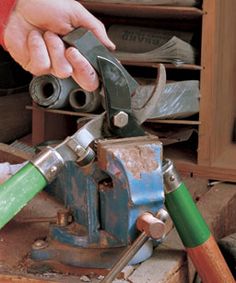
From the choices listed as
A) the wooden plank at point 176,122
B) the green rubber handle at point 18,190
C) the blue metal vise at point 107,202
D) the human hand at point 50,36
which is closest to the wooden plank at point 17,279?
the blue metal vise at point 107,202

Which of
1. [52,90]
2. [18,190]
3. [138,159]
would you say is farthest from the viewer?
[52,90]

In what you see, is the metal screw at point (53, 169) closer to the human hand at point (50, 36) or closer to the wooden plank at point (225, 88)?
the human hand at point (50, 36)

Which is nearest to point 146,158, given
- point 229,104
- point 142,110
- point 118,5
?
point 142,110

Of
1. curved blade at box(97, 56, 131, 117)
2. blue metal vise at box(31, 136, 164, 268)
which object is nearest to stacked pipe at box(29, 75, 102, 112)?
blue metal vise at box(31, 136, 164, 268)

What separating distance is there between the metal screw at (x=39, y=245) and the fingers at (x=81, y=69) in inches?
10.2

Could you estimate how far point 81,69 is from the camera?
853 millimetres

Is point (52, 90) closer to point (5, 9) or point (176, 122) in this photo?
point (176, 122)

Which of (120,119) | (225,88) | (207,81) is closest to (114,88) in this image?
(120,119)

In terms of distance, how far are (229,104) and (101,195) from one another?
0.71 m

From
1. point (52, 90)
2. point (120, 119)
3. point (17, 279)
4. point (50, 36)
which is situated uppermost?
point (50, 36)

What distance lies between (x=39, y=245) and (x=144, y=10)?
641 millimetres

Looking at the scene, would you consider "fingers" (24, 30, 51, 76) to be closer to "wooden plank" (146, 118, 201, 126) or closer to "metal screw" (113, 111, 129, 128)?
"metal screw" (113, 111, 129, 128)

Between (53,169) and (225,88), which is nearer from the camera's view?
(53,169)

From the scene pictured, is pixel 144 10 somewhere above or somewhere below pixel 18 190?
above
